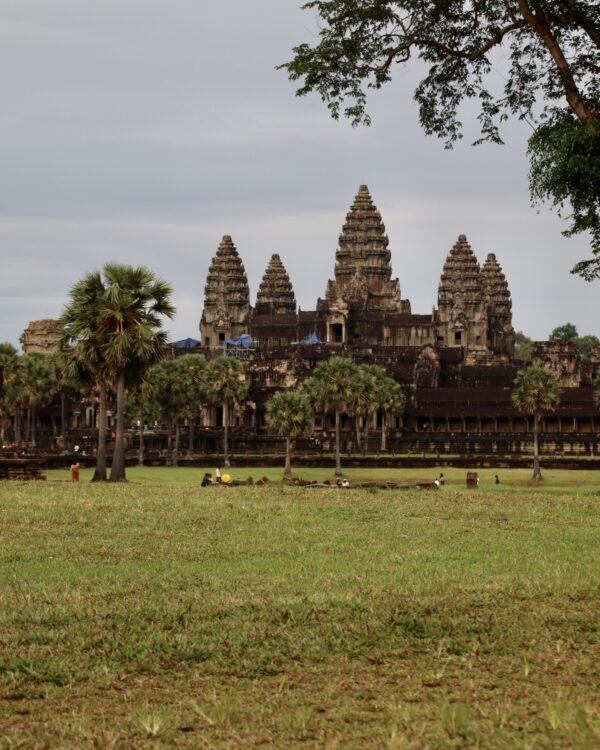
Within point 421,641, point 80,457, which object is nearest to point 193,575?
point 421,641

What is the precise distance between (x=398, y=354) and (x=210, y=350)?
2397 centimetres

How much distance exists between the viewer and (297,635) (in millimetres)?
11484

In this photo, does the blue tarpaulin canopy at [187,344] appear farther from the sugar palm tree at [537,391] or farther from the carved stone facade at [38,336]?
the sugar palm tree at [537,391]

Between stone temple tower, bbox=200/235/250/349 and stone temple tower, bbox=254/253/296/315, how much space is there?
3.96 m

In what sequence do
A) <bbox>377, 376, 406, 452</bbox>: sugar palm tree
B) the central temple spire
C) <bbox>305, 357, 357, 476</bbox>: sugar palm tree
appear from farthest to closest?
the central temple spire, <bbox>377, 376, 406, 452</bbox>: sugar palm tree, <bbox>305, 357, 357, 476</bbox>: sugar palm tree

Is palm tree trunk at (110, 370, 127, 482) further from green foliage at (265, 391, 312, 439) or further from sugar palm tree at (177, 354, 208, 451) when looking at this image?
sugar palm tree at (177, 354, 208, 451)

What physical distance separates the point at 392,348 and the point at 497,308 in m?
39.8

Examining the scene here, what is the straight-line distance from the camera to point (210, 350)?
124000mm

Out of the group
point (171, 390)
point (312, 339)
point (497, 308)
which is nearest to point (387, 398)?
point (171, 390)

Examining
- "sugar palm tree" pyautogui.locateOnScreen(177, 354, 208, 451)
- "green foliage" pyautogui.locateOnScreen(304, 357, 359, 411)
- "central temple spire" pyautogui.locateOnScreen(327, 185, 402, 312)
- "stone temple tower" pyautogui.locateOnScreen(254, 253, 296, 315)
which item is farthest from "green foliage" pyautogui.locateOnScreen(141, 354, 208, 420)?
"stone temple tower" pyautogui.locateOnScreen(254, 253, 296, 315)

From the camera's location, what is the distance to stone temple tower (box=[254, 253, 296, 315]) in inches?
5743

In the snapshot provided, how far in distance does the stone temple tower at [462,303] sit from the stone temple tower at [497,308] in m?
5.08

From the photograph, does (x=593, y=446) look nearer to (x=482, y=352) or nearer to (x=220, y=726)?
(x=482, y=352)

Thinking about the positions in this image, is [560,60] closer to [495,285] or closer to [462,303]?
[462,303]
